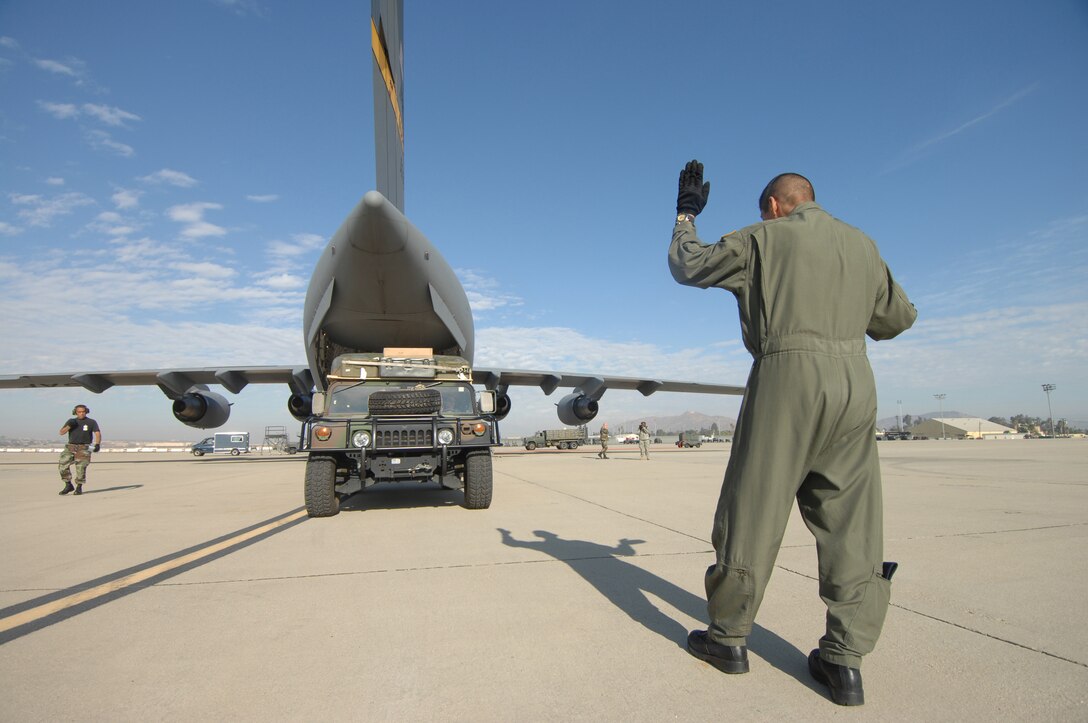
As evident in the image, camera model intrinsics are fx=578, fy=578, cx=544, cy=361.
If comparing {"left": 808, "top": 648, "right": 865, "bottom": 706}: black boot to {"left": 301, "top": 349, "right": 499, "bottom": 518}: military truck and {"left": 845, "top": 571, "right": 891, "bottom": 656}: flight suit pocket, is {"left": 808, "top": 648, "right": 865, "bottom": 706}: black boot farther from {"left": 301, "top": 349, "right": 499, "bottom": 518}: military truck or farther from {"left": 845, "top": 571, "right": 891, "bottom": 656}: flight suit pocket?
{"left": 301, "top": 349, "right": 499, "bottom": 518}: military truck

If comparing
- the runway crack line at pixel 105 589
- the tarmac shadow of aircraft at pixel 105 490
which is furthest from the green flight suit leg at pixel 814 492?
the tarmac shadow of aircraft at pixel 105 490

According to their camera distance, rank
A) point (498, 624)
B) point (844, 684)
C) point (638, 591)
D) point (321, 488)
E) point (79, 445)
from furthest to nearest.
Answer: point (79, 445) < point (321, 488) < point (638, 591) < point (498, 624) < point (844, 684)

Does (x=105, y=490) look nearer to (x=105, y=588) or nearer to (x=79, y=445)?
(x=79, y=445)

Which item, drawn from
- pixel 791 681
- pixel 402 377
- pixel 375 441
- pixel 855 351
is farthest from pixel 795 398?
pixel 402 377

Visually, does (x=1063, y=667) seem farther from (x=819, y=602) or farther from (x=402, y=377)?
(x=402, y=377)

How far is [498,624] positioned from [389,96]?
12561 mm

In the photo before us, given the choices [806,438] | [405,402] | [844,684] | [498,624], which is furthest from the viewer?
[405,402]

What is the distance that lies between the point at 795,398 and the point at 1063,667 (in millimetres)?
1392

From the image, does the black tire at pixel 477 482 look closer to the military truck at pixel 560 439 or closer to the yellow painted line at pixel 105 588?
the yellow painted line at pixel 105 588

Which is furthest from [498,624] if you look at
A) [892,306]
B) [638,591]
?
[892,306]

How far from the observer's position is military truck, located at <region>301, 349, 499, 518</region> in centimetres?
636

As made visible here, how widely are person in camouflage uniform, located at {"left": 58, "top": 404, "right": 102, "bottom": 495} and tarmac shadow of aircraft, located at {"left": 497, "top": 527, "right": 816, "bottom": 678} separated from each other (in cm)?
882

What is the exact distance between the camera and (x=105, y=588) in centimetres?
347

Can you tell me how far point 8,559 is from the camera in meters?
4.45
